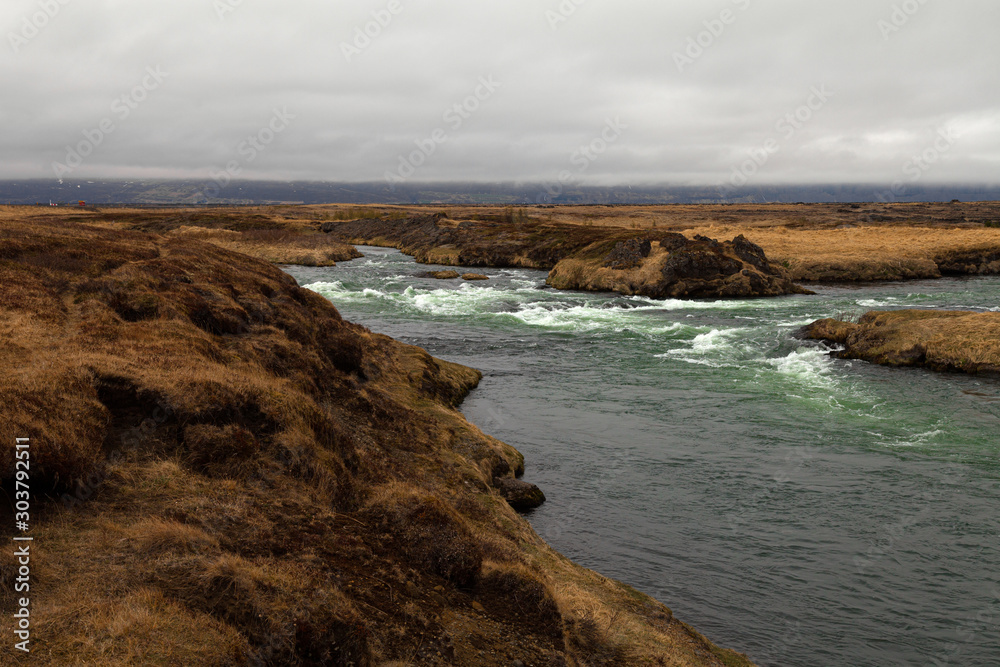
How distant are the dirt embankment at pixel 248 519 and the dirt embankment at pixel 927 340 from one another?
852 inches

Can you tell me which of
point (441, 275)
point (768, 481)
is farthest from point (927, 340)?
point (441, 275)

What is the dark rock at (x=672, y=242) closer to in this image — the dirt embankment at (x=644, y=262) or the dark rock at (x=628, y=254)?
the dirt embankment at (x=644, y=262)

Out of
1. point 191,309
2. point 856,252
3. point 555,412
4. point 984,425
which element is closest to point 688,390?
point 555,412

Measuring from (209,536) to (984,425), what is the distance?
79.5 ft

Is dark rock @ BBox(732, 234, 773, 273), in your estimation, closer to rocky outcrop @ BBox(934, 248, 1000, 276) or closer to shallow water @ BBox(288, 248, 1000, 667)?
shallow water @ BBox(288, 248, 1000, 667)

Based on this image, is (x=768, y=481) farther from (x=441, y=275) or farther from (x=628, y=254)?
(x=441, y=275)

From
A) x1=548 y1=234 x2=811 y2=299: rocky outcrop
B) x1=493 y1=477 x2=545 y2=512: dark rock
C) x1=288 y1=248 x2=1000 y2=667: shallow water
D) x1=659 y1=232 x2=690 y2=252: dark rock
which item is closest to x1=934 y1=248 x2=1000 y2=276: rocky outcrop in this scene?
x1=548 y1=234 x2=811 y2=299: rocky outcrop

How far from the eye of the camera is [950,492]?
18.2 metres

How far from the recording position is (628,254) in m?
62.7

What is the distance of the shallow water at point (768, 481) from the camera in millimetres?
13352

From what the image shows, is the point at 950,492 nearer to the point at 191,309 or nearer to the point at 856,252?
the point at 191,309

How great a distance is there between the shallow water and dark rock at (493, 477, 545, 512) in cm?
44

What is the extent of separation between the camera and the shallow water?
43.8 feet

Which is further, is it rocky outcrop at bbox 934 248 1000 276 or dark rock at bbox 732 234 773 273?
rocky outcrop at bbox 934 248 1000 276
